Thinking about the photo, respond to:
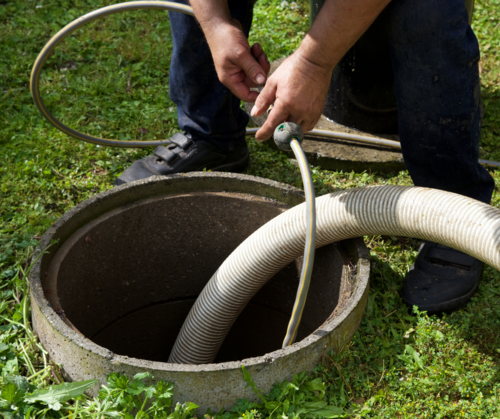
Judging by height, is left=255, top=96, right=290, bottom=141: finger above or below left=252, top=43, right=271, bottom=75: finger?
below

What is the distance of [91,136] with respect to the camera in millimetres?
2852

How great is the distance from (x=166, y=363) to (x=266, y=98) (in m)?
0.91

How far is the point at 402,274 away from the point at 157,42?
2.69 metres

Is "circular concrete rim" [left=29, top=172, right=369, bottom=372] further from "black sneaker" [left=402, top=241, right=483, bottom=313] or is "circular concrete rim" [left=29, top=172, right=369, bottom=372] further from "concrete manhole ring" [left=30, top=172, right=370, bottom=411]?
"black sneaker" [left=402, top=241, right=483, bottom=313]

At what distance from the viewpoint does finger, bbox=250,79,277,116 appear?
174 centimetres

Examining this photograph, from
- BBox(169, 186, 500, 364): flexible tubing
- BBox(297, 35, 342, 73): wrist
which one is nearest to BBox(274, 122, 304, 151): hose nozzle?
BBox(297, 35, 342, 73): wrist

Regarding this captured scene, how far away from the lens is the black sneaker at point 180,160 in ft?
8.78

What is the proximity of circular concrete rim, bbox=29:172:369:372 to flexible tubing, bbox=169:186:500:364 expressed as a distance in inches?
7.7

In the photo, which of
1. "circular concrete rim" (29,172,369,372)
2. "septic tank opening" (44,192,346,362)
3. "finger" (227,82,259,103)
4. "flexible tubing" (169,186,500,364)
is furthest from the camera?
"septic tank opening" (44,192,346,362)

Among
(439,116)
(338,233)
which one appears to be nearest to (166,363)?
(338,233)

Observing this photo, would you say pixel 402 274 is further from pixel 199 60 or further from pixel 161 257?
pixel 199 60

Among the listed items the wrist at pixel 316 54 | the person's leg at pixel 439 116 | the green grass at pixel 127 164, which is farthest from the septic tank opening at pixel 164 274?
the wrist at pixel 316 54

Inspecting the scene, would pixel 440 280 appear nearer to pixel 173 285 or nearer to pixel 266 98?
pixel 266 98

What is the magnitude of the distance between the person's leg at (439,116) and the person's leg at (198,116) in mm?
840
